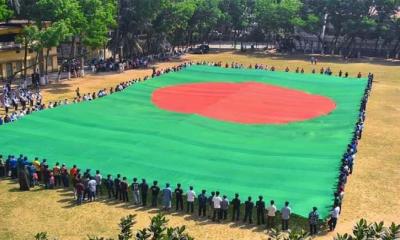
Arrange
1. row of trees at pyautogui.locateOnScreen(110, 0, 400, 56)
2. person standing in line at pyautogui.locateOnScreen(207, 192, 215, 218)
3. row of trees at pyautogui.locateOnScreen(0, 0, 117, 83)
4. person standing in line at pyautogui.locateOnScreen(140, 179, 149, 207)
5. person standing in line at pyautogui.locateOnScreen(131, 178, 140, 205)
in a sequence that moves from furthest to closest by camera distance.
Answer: row of trees at pyautogui.locateOnScreen(110, 0, 400, 56) → row of trees at pyautogui.locateOnScreen(0, 0, 117, 83) → person standing in line at pyautogui.locateOnScreen(131, 178, 140, 205) → person standing in line at pyautogui.locateOnScreen(140, 179, 149, 207) → person standing in line at pyautogui.locateOnScreen(207, 192, 215, 218)

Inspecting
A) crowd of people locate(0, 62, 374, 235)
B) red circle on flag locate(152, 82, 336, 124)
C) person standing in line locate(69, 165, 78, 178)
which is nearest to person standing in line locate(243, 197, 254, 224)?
crowd of people locate(0, 62, 374, 235)

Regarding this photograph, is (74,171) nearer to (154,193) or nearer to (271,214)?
(154,193)

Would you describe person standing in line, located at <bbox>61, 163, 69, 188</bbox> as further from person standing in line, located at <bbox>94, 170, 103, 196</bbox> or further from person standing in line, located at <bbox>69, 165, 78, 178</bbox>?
person standing in line, located at <bbox>94, 170, 103, 196</bbox>

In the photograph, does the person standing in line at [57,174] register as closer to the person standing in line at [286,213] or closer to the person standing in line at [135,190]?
the person standing in line at [135,190]

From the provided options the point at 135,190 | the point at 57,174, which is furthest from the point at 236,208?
the point at 57,174

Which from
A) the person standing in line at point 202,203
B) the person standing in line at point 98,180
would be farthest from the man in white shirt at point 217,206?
the person standing in line at point 98,180

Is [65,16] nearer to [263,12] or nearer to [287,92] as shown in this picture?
[287,92]
